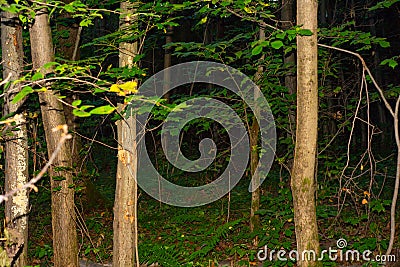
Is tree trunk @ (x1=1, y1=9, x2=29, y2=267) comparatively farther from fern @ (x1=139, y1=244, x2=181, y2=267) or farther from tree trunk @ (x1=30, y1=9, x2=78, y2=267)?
fern @ (x1=139, y1=244, x2=181, y2=267)

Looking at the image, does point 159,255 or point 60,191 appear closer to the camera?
point 60,191

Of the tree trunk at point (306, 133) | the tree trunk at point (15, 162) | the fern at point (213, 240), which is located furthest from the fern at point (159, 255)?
the tree trunk at point (306, 133)

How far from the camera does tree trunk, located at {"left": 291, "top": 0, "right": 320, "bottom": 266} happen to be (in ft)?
14.9

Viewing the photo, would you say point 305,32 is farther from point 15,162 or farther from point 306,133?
point 15,162

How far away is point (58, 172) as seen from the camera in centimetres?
606

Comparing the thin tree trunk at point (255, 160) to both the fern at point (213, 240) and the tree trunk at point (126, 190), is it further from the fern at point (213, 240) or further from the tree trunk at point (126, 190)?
the tree trunk at point (126, 190)

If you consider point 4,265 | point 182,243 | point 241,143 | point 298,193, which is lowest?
point 182,243

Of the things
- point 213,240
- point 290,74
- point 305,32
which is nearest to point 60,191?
point 213,240

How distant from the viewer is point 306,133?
180 inches

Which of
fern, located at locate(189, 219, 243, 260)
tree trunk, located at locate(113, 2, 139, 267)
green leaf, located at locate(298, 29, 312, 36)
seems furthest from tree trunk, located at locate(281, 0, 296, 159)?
green leaf, located at locate(298, 29, 312, 36)

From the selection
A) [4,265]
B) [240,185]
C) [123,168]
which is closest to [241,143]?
[123,168]

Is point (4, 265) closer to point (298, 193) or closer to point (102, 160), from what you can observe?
point (298, 193)

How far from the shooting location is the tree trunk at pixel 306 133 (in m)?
4.53

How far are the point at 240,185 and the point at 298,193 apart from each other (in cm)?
785
